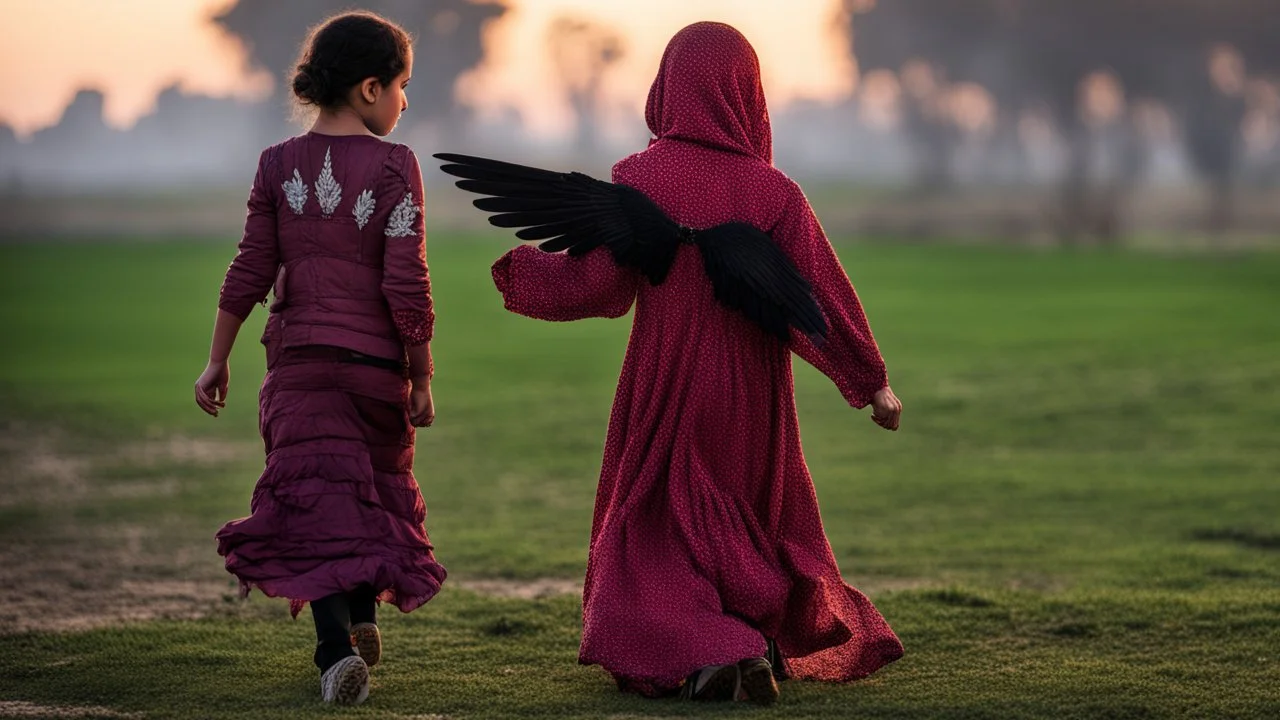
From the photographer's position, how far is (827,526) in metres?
9.04

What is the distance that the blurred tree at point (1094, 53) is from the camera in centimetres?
8194

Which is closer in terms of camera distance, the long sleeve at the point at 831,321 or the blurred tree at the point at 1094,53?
the long sleeve at the point at 831,321

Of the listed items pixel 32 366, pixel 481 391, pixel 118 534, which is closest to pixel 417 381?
pixel 118 534

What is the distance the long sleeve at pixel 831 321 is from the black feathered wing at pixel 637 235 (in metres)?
0.07

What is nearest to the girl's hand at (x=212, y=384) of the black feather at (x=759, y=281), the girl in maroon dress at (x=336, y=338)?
the girl in maroon dress at (x=336, y=338)

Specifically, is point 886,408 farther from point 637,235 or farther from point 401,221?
point 401,221

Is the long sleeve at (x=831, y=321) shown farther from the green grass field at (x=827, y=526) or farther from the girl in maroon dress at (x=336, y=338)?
the girl in maroon dress at (x=336, y=338)

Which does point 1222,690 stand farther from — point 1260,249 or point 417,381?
point 1260,249

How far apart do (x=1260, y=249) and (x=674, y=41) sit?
4719 cm

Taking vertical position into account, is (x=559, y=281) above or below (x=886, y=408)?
above

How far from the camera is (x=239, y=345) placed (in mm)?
21750

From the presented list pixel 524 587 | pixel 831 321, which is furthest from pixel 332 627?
pixel 524 587

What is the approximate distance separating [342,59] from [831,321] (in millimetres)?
1599

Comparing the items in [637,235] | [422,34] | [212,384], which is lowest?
[212,384]
